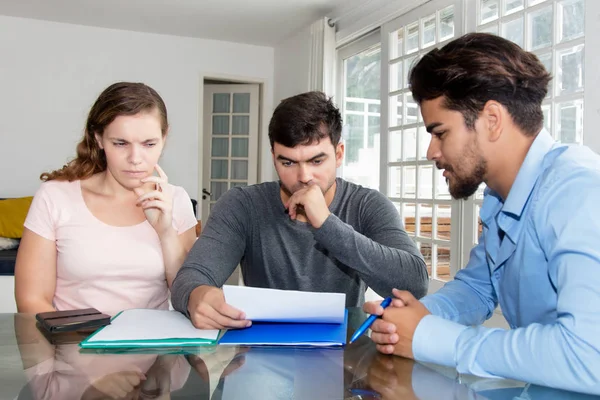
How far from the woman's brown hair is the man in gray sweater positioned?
353 millimetres

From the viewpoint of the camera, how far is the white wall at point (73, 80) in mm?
5668

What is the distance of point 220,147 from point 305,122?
555cm

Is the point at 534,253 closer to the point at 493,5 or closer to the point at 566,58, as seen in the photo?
the point at 566,58

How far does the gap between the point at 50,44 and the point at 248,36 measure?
6.85 ft

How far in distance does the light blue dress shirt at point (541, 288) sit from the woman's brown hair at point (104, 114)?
0.94m

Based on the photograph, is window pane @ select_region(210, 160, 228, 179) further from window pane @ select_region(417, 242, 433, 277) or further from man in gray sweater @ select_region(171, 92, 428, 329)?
man in gray sweater @ select_region(171, 92, 428, 329)

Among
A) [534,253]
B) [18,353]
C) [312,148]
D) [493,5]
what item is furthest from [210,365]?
[493,5]


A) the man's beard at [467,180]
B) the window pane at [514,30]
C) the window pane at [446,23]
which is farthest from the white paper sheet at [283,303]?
the window pane at [446,23]

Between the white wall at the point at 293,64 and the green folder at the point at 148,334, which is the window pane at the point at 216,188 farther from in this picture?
the green folder at the point at 148,334

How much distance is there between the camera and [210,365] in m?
0.86

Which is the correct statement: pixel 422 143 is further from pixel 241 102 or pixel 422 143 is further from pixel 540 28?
pixel 241 102

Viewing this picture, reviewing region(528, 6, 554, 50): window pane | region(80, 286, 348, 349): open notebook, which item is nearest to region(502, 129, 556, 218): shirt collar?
region(80, 286, 348, 349): open notebook

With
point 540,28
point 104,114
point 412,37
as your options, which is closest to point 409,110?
point 412,37

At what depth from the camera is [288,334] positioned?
Answer: 104 cm
